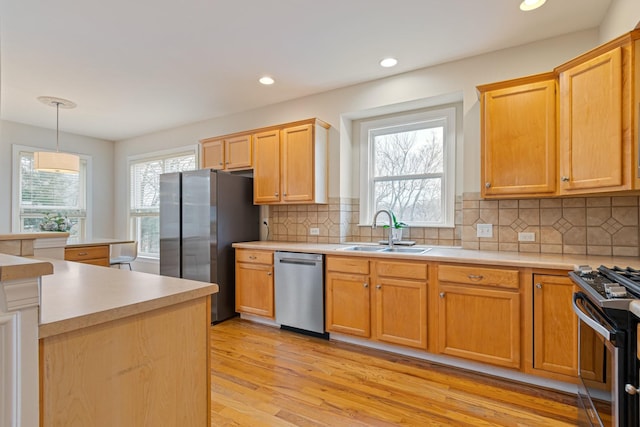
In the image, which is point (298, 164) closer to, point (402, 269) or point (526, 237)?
point (402, 269)

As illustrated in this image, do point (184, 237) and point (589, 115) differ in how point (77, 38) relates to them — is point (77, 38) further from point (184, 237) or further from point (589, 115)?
point (589, 115)

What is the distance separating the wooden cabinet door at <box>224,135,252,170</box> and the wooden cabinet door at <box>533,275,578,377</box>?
10.2ft

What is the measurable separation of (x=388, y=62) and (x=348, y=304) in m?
2.23

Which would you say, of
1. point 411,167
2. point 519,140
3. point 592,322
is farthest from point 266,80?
point 592,322

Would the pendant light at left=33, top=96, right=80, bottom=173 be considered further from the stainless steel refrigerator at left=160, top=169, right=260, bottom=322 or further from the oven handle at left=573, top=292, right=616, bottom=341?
the oven handle at left=573, top=292, right=616, bottom=341

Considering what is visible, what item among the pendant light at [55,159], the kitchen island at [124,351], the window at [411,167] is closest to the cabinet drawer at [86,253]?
the pendant light at [55,159]

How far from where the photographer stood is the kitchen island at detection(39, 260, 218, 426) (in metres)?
0.85

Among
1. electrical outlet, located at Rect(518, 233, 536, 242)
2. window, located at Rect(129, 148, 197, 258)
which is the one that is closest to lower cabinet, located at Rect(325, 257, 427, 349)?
electrical outlet, located at Rect(518, 233, 536, 242)

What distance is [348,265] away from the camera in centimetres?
279

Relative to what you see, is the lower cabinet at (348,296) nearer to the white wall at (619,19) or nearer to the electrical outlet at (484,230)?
the electrical outlet at (484,230)

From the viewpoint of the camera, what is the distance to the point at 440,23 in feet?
7.63

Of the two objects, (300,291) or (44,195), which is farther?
(44,195)

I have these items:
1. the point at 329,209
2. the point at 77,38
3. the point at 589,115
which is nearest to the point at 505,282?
the point at 589,115

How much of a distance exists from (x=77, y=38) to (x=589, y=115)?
374 centimetres
